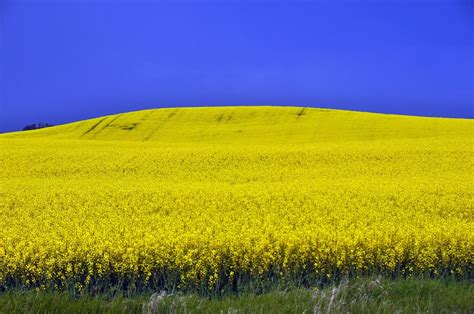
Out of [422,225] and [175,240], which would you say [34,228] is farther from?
[422,225]

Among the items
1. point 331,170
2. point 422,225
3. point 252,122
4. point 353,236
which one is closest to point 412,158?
point 331,170

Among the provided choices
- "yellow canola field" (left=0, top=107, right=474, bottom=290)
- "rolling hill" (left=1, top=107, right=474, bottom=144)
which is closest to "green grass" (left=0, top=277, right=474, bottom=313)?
"yellow canola field" (left=0, top=107, right=474, bottom=290)

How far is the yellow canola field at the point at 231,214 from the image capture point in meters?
5.66

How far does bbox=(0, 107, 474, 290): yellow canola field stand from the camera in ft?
18.6

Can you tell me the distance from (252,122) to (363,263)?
24396mm

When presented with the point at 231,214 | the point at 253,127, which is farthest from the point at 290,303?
the point at 253,127

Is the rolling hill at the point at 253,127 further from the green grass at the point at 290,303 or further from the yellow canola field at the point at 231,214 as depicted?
the green grass at the point at 290,303

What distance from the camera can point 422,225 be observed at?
285 inches

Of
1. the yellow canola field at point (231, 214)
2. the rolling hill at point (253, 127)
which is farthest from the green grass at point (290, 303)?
the rolling hill at point (253, 127)

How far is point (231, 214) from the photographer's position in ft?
26.2

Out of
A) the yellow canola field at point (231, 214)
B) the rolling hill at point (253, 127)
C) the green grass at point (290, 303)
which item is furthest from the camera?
the rolling hill at point (253, 127)

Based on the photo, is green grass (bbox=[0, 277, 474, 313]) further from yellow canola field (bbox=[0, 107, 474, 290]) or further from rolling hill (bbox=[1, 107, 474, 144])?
rolling hill (bbox=[1, 107, 474, 144])

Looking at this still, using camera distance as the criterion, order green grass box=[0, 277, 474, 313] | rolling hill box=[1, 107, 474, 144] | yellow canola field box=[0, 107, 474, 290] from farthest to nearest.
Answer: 1. rolling hill box=[1, 107, 474, 144]
2. yellow canola field box=[0, 107, 474, 290]
3. green grass box=[0, 277, 474, 313]

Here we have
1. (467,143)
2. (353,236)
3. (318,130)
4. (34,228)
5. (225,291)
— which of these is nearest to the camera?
(225,291)
